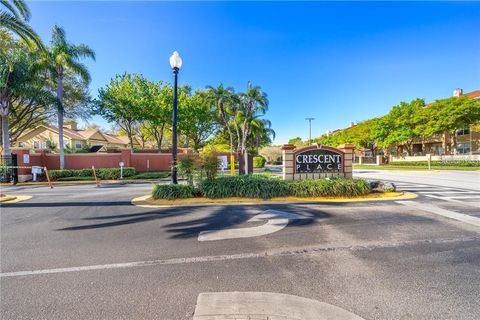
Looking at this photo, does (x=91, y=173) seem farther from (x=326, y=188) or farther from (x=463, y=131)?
(x=463, y=131)

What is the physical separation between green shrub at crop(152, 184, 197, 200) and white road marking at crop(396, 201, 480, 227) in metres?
7.52

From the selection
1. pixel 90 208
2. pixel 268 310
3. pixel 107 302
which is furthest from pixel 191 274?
pixel 90 208

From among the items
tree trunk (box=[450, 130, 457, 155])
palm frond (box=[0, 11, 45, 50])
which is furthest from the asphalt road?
tree trunk (box=[450, 130, 457, 155])

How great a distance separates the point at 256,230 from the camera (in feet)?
17.5

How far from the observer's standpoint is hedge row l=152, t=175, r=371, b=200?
8734 millimetres

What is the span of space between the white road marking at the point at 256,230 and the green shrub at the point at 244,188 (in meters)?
2.27

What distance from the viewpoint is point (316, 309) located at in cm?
262

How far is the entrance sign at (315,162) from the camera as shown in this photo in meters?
9.76

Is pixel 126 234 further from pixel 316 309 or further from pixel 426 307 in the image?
pixel 426 307

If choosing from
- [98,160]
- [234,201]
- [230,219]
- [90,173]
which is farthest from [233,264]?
[98,160]

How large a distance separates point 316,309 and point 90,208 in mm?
7688

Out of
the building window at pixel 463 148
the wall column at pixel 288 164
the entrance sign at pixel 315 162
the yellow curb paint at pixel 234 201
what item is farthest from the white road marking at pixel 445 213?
the building window at pixel 463 148

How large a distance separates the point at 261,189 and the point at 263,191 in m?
0.11

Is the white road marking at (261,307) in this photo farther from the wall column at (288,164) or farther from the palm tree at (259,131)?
the palm tree at (259,131)
